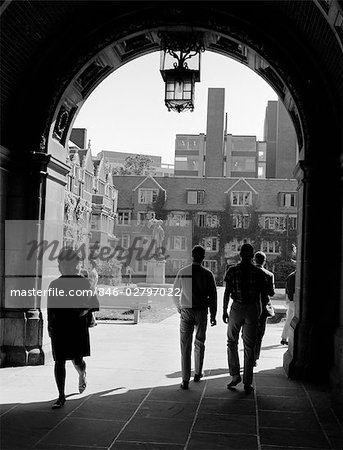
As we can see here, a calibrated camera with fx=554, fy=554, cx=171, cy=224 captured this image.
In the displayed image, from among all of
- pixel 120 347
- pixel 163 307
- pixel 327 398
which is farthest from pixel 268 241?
pixel 327 398

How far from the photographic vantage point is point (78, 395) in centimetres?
621

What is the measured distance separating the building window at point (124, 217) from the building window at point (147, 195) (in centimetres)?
210

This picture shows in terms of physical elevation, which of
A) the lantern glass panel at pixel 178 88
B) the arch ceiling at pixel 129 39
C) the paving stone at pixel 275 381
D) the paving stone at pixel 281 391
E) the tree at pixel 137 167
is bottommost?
the paving stone at pixel 275 381

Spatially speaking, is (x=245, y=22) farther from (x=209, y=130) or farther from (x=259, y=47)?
(x=209, y=130)

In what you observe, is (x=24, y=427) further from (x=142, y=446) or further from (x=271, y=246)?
(x=271, y=246)

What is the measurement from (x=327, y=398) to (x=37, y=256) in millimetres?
4384

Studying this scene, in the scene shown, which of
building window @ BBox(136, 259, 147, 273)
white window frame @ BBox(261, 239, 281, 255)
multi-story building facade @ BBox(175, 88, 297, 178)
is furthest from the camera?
multi-story building facade @ BBox(175, 88, 297, 178)

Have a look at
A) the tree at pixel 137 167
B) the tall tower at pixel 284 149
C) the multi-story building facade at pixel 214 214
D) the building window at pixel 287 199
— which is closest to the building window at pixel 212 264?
the multi-story building facade at pixel 214 214

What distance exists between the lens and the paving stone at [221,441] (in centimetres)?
464

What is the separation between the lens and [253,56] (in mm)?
8250

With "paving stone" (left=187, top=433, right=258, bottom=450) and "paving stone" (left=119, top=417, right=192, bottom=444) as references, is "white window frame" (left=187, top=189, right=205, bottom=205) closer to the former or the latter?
"paving stone" (left=119, top=417, right=192, bottom=444)

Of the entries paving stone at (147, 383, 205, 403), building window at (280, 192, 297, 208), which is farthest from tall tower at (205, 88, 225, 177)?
paving stone at (147, 383, 205, 403)

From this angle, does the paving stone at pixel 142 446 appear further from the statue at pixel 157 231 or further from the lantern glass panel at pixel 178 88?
the statue at pixel 157 231

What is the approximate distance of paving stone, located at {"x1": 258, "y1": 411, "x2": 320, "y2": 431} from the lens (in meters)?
5.28
